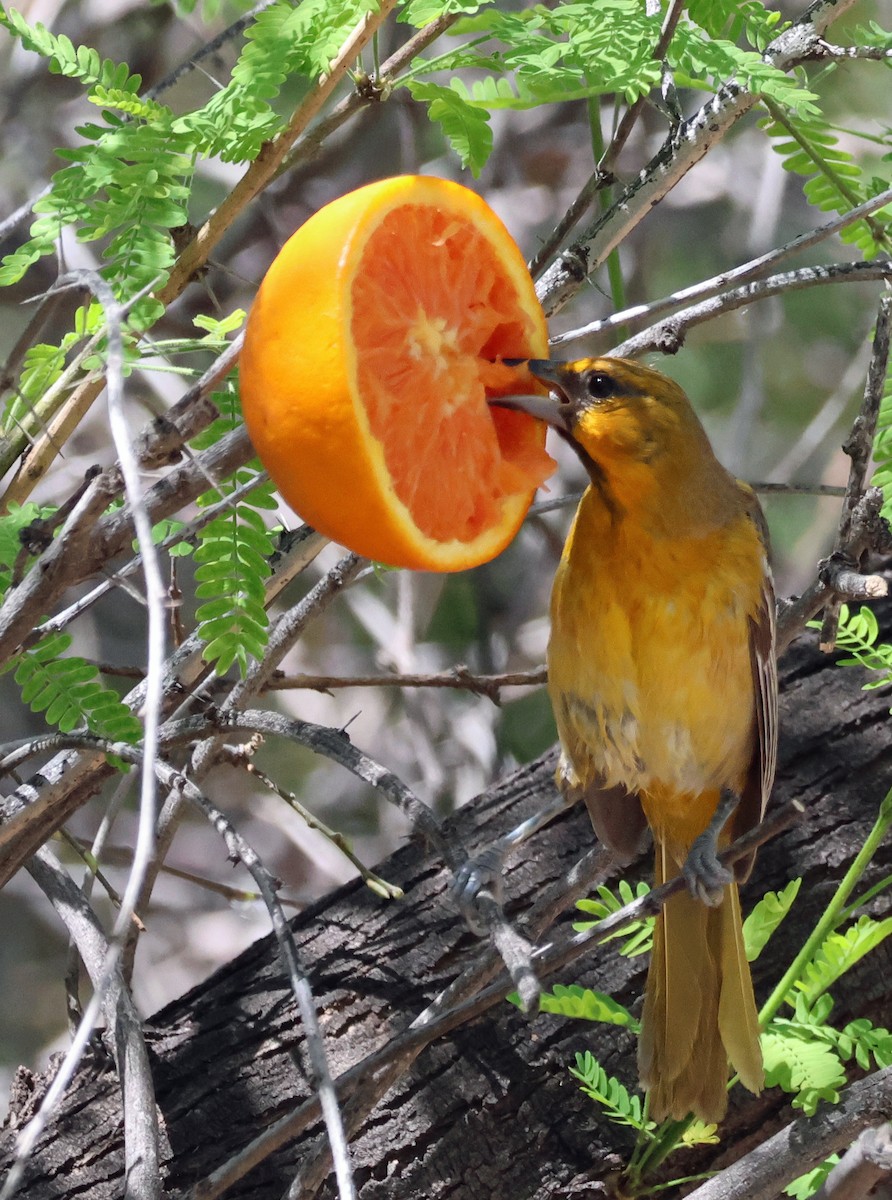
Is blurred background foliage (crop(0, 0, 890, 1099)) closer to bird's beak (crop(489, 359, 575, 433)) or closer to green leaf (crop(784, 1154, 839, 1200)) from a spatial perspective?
green leaf (crop(784, 1154, 839, 1200))

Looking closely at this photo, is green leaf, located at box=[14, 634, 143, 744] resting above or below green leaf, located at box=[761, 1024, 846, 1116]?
above

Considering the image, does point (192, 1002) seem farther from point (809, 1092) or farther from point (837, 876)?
point (837, 876)

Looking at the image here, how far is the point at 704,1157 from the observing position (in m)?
2.58

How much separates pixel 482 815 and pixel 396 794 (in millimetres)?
1287

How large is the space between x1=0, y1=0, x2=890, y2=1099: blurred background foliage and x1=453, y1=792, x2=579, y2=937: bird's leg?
2.04 m

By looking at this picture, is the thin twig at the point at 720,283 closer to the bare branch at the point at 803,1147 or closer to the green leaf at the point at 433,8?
the green leaf at the point at 433,8

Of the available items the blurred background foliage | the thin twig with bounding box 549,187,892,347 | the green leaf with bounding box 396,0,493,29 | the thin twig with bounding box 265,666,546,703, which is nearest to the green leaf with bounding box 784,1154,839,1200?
the thin twig with bounding box 265,666,546,703

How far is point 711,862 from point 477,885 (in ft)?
2.09

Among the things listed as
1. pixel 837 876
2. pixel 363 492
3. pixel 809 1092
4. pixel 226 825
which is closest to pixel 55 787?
pixel 226 825

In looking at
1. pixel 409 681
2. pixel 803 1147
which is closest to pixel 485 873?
pixel 409 681

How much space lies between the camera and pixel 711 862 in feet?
7.95

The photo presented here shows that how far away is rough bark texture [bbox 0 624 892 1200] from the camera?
2377mm

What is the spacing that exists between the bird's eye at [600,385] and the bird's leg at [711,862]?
82 centimetres

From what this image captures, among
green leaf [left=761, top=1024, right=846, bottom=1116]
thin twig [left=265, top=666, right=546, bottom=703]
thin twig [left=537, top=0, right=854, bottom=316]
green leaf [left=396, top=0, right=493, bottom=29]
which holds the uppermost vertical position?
green leaf [left=396, top=0, right=493, bottom=29]
